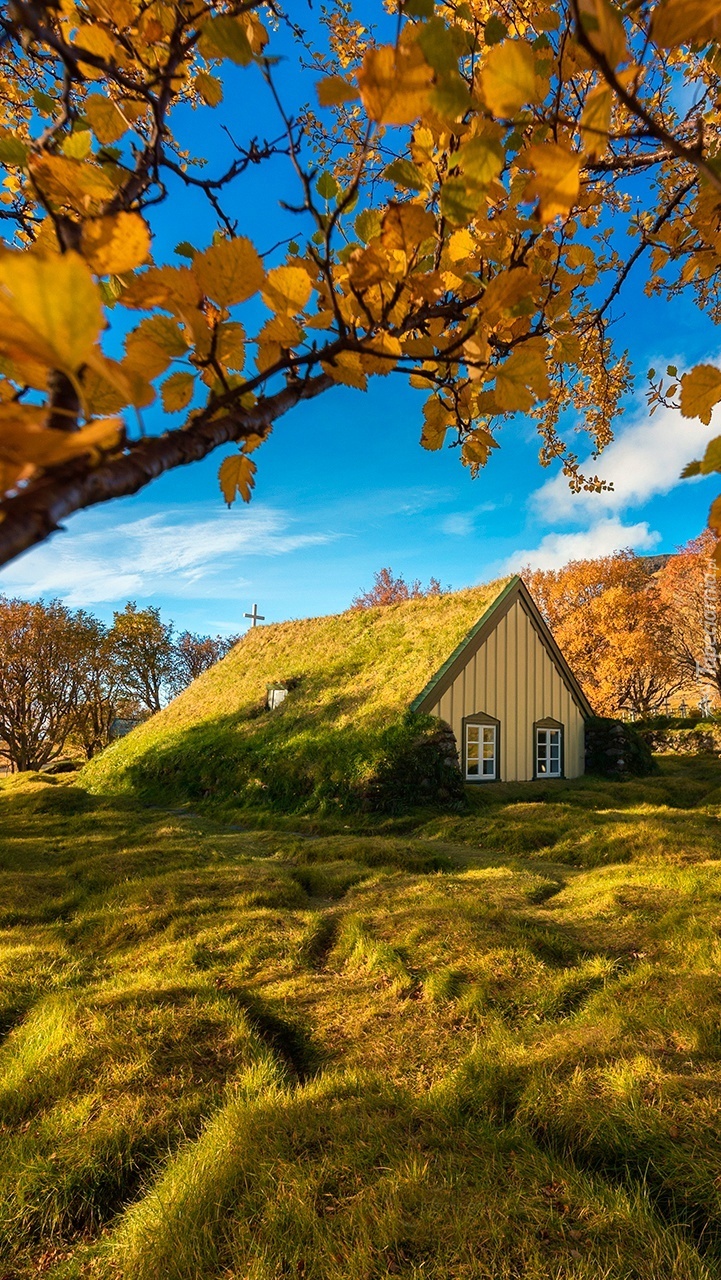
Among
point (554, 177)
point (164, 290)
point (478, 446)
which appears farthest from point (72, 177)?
point (478, 446)

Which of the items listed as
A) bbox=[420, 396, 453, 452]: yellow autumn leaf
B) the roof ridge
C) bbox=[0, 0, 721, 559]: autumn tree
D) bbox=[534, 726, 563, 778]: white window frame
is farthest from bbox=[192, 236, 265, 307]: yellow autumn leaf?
bbox=[534, 726, 563, 778]: white window frame

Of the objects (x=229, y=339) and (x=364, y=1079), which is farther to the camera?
(x=364, y=1079)

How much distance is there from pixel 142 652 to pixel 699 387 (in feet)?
117

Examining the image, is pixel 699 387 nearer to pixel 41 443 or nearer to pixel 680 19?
pixel 680 19

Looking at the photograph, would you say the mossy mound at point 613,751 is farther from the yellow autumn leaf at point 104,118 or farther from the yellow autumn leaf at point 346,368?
the yellow autumn leaf at point 104,118

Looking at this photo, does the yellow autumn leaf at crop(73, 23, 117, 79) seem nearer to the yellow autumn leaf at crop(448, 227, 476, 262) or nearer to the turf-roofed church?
the yellow autumn leaf at crop(448, 227, 476, 262)

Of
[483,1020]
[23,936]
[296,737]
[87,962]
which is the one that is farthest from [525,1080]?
[296,737]

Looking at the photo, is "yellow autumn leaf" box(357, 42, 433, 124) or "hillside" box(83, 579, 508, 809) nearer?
"yellow autumn leaf" box(357, 42, 433, 124)

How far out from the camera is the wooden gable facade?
42.0 ft

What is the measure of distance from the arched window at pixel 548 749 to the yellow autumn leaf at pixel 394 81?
1477cm

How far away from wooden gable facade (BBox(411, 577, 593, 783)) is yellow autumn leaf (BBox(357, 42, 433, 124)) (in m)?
11.4

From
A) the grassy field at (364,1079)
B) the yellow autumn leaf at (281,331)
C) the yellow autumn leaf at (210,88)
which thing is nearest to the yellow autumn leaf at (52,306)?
the yellow autumn leaf at (281,331)

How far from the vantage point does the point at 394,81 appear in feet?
2.86

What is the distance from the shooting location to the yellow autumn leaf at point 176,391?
1.03 meters
